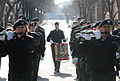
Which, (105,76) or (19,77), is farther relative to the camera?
(105,76)

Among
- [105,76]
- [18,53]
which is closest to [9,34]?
[18,53]

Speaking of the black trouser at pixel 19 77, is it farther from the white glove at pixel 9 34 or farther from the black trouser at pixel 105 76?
the black trouser at pixel 105 76

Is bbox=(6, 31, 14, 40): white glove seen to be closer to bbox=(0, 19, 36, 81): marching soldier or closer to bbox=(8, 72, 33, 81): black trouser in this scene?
bbox=(0, 19, 36, 81): marching soldier

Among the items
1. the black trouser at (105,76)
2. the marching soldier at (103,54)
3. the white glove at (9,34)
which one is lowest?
the black trouser at (105,76)

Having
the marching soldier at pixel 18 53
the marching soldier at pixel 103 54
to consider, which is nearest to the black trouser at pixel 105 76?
the marching soldier at pixel 103 54

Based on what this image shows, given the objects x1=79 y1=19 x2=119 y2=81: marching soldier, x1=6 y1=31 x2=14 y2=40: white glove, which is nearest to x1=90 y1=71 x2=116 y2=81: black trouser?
x1=79 y1=19 x2=119 y2=81: marching soldier

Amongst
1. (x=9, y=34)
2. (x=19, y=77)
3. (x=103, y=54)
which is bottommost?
(x=19, y=77)

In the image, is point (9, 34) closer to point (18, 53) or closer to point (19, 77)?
point (18, 53)

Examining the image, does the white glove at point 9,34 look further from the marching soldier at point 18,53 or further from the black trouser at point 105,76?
the black trouser at point 105,76

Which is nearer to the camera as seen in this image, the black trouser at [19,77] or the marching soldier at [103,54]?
the black trouser at [19,77]

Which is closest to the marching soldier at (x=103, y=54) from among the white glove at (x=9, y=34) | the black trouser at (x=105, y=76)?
the black trouser at (x=105, y=76)

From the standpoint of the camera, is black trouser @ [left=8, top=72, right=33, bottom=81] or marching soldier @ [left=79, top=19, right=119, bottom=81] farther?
marching soldier @ [left=79, top=19, right=119, bottom=81]

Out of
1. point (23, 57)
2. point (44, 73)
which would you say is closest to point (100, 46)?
point (23, 57)

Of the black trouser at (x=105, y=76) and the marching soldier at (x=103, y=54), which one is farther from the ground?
the marching soldier at (x=103, y=54)
